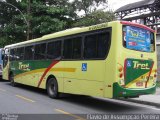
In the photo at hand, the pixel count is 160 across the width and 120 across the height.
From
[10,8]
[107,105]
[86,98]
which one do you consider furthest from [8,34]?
[107,105]

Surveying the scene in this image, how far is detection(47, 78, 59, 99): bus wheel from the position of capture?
1411 centimetres

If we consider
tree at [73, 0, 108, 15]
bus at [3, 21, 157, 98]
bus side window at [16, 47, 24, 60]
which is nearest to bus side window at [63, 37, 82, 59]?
bus at [3, 21, 157, 98]

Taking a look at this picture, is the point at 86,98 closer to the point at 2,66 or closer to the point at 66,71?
the point at 66,71

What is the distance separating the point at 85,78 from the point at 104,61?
1.30 meters

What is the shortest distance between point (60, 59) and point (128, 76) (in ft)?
13.1

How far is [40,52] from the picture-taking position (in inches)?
635

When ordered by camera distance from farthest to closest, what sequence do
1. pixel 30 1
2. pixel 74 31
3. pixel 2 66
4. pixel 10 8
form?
pixel 10 8 < pixel 30 1 < pixel 2 66 < pixel 74 31

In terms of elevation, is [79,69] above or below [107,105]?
above

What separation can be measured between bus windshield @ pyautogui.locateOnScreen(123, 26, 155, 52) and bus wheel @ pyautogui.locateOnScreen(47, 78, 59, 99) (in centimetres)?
444

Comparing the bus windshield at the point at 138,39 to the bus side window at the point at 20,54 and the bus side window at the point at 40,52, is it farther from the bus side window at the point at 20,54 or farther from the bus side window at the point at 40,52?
the bus side window at the point at 20,54

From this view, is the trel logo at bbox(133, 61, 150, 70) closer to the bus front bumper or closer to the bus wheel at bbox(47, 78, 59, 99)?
the bus front bumper

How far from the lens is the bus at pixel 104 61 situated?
420 inches

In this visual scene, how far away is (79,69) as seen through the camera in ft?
40.6

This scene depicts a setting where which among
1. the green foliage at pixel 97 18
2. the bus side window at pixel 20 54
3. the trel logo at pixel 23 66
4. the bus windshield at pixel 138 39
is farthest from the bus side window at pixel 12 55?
the green foliage at pixel 97 18
